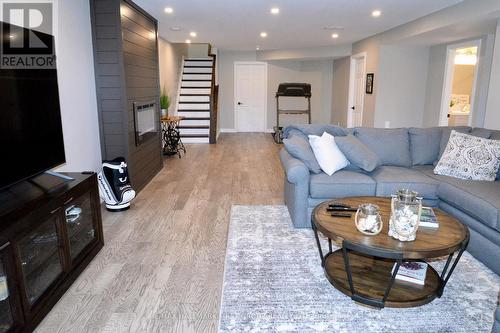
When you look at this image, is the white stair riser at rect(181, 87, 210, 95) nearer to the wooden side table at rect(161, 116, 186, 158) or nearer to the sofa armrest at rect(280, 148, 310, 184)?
the wooden side table at rect(161, 116, 186, 158)

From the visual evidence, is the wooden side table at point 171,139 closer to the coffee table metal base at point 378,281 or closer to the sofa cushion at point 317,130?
the sofa cushion at point 317,130

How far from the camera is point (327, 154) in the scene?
3508mm

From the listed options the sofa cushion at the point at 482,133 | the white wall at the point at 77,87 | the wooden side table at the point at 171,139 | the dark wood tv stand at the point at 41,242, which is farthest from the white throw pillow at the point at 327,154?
the wooden side table at the point at 171,139

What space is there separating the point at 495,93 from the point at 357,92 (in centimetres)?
406

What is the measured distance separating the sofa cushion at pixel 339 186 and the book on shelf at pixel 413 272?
984mm

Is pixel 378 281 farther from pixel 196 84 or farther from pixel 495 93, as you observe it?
pixel 196 84

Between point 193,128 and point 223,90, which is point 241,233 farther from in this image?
point 223,90

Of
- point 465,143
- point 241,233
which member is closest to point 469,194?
point 465,143

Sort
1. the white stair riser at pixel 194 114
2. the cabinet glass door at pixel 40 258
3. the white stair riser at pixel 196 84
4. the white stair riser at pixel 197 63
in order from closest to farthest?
the cabinet glass door at pixel 40 258, the white stair riser at pixel 194 114, the white stair riser at pixel 196 84, the white stair riser at pixel 197 63

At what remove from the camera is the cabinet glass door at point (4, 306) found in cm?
176

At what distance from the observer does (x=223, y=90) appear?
10.6 meters

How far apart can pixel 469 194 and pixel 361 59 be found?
17.8 feet

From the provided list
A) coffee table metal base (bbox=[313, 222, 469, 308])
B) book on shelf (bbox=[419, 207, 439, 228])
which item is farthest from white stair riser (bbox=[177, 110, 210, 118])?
book on shelf (bbox=[419, 207, 439, 228])

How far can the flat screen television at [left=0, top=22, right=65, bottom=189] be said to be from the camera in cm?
202
